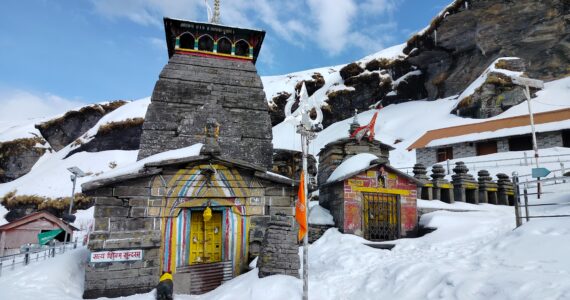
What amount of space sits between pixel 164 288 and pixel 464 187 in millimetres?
13592

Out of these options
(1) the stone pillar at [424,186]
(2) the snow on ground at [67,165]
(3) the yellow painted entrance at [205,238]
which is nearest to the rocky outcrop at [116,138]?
(2) the snow on ground at [67,165]

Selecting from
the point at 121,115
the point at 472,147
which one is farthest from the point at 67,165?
the point at 472,147

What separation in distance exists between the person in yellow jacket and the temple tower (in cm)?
646

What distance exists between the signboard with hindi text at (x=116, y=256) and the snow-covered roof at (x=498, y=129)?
26.7m

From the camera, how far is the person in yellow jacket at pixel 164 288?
879 cm

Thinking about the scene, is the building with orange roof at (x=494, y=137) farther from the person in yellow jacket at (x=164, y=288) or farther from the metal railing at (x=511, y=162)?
the person in yellow jacket at (x=164, y=288)

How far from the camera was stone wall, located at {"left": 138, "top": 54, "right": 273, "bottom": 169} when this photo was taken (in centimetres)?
1470

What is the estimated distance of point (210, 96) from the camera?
15930 mm

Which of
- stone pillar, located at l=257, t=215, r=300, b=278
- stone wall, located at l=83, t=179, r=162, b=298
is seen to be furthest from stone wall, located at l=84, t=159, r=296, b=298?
stone pillar, located at l=257, t=215, r=300, b=278

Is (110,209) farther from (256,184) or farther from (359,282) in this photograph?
(359,282)

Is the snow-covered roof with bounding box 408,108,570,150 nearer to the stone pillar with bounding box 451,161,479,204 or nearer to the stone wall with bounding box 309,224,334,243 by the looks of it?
the stone pillar with bounding box 451,161,479,204

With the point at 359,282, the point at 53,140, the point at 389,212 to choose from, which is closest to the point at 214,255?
the point at 359,282

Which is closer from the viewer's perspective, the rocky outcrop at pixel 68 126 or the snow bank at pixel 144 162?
the snow bank at pixel 144 162

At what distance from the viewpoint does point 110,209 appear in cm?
952
